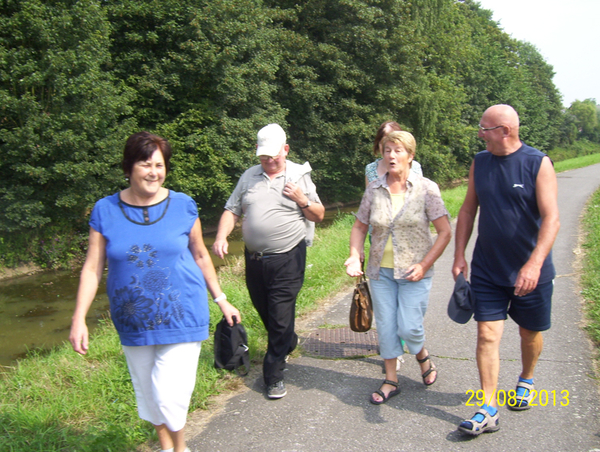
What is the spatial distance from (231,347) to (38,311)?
433 inches

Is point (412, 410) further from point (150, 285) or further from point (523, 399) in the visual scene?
point (150, 285)

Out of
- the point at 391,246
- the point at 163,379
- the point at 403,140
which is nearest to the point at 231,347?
the point at 163,379

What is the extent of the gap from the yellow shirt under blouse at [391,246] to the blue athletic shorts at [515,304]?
62 centimetres

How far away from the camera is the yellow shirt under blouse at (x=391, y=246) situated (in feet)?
12.5

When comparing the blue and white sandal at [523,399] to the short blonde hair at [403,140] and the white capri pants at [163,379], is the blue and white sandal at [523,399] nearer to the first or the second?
the short blonde hair at [403,140]

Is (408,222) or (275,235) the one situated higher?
(408,222)

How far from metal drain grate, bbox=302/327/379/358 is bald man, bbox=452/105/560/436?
150 cm

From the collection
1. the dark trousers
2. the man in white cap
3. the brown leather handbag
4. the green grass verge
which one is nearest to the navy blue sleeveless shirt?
the brown leather handbag

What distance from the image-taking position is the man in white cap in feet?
13.1

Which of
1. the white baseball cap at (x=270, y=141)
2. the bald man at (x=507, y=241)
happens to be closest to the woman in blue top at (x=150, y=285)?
the white baseball cap at (x=270, y=141)

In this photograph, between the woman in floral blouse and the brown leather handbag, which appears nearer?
the woman in floral blouse

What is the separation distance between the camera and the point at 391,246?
3.83 metres

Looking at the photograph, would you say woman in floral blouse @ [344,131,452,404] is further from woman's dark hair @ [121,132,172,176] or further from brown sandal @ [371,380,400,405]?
woman's dark hair @ [121,132,172,176]

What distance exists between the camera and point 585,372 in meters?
4.15
